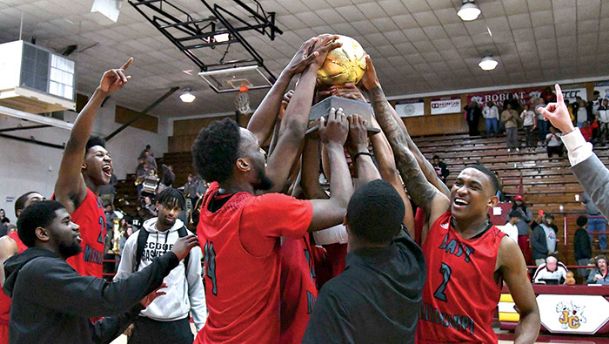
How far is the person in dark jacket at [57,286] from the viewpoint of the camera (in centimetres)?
257

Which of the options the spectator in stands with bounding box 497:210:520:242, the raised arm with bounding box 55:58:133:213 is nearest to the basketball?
the raised arm with bounding box 55:58:133:213

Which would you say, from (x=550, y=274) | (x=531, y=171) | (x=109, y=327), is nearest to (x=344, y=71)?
(x=109, y=327)

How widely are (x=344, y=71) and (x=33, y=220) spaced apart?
1650 mm

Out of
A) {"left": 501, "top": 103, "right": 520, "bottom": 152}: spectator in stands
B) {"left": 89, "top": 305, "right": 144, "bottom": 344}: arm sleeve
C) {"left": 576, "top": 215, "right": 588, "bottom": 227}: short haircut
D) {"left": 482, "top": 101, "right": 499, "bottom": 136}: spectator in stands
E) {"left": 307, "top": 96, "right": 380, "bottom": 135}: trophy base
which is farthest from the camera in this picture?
{"left": 482, "top": 101, "right": 499, "bottom": 136}: spectator in stands

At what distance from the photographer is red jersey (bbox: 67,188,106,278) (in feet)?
11.7

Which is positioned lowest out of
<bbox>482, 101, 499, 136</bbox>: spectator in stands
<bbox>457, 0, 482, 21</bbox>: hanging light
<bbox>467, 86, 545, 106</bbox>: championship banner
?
<bbox>482, 101, 499, 136</bbox>: spectator in stands

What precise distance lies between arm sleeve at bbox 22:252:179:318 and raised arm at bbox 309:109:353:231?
0.82m

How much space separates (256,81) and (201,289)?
8.35 metres

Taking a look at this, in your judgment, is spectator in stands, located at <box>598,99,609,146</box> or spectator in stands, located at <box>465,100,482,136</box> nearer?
spectator in stands, located at <box>598,99,609,146</box>

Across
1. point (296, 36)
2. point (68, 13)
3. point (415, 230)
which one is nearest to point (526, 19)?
point (296, 36)

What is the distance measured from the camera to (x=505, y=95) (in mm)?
18000

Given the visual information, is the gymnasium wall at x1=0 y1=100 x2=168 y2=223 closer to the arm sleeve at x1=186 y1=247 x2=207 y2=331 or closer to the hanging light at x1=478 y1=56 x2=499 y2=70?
the hanging light at x1=478 y1=56 x2=499 y2=70

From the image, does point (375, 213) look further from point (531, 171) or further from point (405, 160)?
point (531, 171)

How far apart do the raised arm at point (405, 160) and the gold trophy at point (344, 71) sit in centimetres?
13
